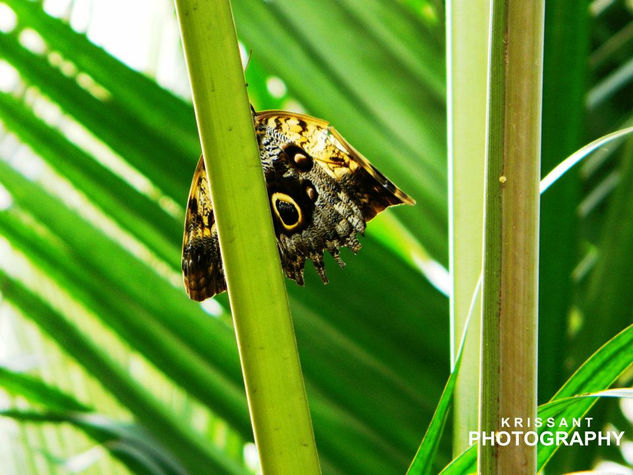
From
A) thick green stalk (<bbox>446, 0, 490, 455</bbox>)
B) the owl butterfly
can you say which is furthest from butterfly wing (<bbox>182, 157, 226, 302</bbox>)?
thick green stalk (<bbox>446, 0, 490, 455</bbox>)

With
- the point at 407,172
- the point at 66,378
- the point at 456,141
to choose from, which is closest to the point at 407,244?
the point at 407,172

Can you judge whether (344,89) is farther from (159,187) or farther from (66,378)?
(66,378)

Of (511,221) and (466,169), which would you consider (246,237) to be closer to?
(511,221)

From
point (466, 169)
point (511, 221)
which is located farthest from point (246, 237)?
point (466, 169)

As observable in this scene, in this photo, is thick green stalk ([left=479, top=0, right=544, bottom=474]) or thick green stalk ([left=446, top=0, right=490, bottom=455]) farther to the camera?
thick green stalk ([left=446, top=0, right=490, bottom=455])

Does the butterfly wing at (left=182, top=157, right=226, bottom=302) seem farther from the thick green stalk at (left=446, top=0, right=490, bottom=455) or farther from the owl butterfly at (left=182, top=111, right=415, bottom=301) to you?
the thick green stalk at (left=446, top=0, right=490, bottom=455)

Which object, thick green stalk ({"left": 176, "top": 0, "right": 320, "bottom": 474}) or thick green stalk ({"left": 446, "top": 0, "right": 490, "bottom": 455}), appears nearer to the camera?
thick green stalk ({"left": 176, "top": 0, "right": 320, "bottom": 474})

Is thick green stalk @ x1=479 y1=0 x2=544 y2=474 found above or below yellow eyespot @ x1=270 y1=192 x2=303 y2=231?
below
